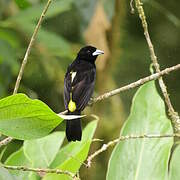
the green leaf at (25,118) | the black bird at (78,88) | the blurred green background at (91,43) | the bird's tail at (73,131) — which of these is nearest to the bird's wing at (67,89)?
the black bird at (78,88)

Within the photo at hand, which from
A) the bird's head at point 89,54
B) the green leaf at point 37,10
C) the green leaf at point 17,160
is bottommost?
the green leaf at point 17,160

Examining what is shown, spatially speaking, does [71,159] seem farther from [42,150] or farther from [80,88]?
[80,88]

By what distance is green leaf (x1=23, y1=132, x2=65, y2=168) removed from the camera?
9.72ft

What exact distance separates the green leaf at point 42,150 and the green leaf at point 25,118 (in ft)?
2.22

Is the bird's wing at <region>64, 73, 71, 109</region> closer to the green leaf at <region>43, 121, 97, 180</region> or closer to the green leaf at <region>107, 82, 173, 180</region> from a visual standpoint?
the green leaf at <region>43, 121, 97, 180</region>

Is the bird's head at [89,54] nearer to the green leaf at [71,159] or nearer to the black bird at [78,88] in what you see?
the black bird at [78,88]

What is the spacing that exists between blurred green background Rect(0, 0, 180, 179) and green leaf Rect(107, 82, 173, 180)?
75cm

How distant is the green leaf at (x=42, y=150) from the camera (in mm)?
2963

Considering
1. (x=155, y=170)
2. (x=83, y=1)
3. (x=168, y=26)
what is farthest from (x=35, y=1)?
(x=155, y=170)

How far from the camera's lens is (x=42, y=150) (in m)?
3.08

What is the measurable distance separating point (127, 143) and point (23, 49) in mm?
2437

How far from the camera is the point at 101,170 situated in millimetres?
5715

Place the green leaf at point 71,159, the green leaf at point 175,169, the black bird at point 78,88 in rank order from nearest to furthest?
the green leaf at point 71,159
the green leaf at point 175,169
the black bird at point 78,88

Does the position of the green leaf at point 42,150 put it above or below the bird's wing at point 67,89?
below
